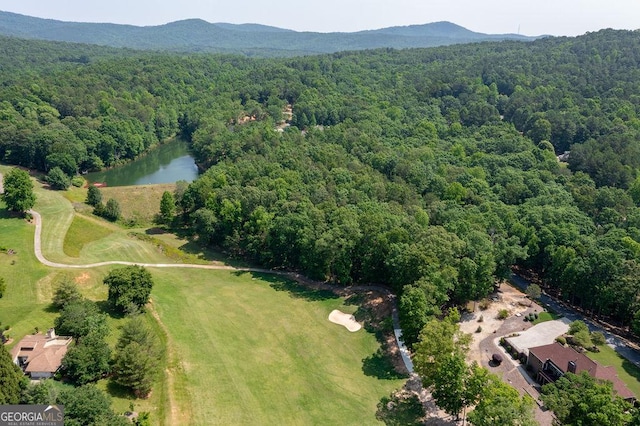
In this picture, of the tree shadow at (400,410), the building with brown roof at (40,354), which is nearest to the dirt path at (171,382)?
the building with brown roof at (40,354)

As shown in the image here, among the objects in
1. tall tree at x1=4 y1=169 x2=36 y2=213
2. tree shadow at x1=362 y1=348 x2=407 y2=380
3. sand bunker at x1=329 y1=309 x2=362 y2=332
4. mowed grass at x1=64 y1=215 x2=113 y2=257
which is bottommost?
tree shadow at x1=362 y1=348 x2=407 y2=380

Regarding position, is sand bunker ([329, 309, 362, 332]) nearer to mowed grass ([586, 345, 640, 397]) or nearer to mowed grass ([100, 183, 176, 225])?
mowed grass ([586, 345, 640, 397])

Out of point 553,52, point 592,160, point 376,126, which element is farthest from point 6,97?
point 553,52

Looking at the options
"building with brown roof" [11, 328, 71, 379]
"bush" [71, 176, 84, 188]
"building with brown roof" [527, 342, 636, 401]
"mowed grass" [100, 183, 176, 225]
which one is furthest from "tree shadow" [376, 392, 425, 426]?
"bush" [71, 176, 84, 188]

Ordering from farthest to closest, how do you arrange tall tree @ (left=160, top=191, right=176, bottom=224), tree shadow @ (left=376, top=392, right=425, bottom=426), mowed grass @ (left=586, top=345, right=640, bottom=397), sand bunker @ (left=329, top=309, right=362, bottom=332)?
tall tree @ (left=160, top=191, right=176, bottom=224) → sand bunker @ (left=329, top=309, right=362, bottom=332) → mowed grass @ (left=586, top=345, right=640, bottom=397) → tree shadow @ (left=376, top=392, right=425, bottom=426)

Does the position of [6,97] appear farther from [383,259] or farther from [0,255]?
[383,259]

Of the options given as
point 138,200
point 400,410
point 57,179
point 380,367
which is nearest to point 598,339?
point 380,367

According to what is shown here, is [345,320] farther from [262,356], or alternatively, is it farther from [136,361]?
[136,361]
